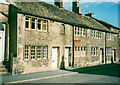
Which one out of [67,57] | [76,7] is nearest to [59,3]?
[76,7]

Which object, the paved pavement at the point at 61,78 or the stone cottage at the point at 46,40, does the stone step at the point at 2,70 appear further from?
the paved pavement at the point at 61,78

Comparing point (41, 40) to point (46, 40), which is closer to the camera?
point (41, 40)

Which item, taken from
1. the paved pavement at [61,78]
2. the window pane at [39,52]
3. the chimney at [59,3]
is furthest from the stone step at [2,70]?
the chimney at [59,3]

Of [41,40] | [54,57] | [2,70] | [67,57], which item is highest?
[41,40]

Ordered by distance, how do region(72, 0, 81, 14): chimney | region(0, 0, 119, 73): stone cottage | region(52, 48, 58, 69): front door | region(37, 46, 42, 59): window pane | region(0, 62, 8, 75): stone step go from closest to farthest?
region(0, 62, 8, 75): stone step, region(0, 0, 119, 73): stone cottage, region(37, 46, 42, 59): window pane, region(52, 48, 58, 69): front door, region(72, 0, 81, 14): chimney

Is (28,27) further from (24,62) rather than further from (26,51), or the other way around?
(24,62)

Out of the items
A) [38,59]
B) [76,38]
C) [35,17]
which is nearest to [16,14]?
[35,17]

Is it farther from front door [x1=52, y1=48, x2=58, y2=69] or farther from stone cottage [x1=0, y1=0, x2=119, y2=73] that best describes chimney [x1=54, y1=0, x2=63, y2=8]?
front door [x1=52, y1=48, x2=58, y2=69]

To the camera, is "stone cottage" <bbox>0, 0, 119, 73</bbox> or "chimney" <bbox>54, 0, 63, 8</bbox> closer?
"stone cottage" <bbox>0, 0, 119, 73</bbox>

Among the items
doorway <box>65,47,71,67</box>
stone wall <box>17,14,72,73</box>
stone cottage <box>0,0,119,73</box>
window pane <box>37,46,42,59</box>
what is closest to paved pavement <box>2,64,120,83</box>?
stone wall <box>17,14,72,73</box>

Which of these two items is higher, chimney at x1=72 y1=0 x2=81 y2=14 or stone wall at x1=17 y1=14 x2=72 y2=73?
chimney at x1=72 y1=0 x2=81 y2=14

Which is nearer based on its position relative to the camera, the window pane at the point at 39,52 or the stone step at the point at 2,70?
the stone step at the point at 2,70

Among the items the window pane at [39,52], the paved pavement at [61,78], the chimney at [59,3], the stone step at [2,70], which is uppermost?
the chimney at [59,3]

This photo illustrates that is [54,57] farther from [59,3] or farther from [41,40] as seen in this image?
[59,3]
